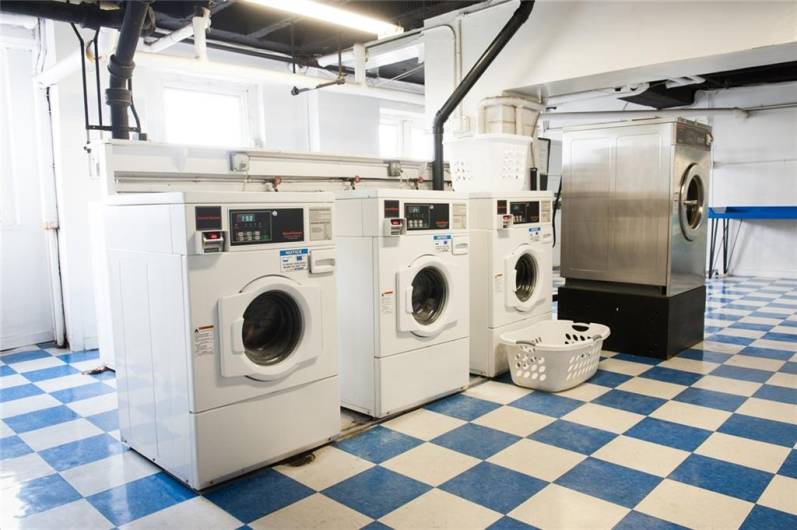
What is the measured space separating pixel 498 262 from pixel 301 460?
1.88 meters

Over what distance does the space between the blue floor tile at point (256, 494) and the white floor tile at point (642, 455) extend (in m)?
1.43

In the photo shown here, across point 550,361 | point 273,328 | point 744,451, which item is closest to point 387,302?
point 273,328

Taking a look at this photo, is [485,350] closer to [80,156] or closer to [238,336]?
[238,336]

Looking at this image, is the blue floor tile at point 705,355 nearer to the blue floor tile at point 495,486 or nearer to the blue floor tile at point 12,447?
the blue floor tile at point 495,486

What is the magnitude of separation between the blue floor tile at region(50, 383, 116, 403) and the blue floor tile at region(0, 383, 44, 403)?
0.15 m

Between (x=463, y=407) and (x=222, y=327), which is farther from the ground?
(x=222, y=327)

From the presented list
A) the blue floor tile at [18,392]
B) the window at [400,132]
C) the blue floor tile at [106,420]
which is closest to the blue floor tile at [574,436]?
the blue floor tile at [106,420]

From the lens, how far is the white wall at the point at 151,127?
15.8ft

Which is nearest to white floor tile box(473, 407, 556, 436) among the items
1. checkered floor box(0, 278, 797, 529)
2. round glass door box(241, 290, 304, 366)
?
checkered floor box(0, 278, 797, 529)

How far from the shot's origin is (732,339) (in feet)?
16.0

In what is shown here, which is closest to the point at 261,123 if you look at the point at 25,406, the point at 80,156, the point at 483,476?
the point at 80,156

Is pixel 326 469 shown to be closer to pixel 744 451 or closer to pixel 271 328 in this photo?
pixel 271 328

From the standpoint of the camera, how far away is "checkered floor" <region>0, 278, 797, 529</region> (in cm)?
223

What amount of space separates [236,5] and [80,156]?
2123 millimetres
